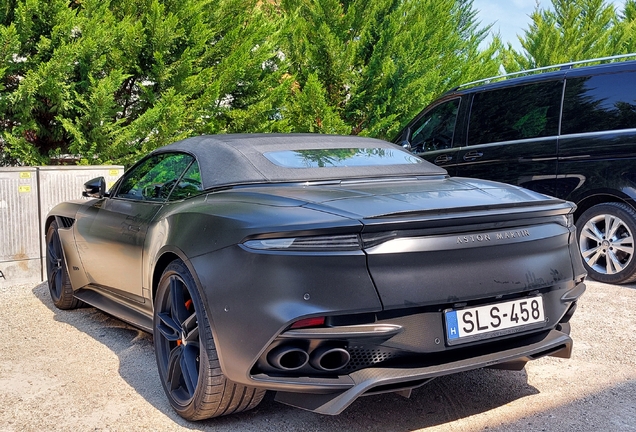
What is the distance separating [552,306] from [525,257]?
31 cm

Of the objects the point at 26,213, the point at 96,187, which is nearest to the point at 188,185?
the point at 96,187

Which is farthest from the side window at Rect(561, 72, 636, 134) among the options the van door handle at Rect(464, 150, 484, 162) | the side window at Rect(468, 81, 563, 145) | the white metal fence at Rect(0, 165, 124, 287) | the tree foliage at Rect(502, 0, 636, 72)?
the tree foliage at Rect(502, 0, 636, 72)

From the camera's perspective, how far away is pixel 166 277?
3.65 metres

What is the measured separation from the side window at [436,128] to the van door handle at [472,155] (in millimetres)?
312

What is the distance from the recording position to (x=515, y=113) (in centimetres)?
742

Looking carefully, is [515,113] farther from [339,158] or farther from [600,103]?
[339,158]

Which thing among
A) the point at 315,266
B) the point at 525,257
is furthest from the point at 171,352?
the point at 525,257

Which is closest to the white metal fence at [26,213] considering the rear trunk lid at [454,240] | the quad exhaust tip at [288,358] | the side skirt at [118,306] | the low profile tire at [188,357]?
Answer: the side skirt at [118,306]

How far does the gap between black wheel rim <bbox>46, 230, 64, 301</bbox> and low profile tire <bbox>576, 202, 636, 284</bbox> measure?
15.3ft

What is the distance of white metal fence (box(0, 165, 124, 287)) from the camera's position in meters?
7.16

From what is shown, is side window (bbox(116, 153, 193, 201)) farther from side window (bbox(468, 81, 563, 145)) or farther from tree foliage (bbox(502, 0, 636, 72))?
tree foliage (bbox(502, 0, 636, 72))

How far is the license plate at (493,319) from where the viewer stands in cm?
299

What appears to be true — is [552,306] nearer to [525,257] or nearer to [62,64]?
[525,257]

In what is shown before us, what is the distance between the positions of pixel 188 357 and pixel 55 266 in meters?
3.01
